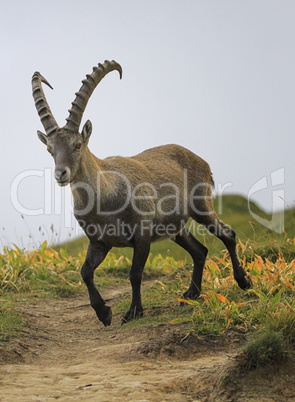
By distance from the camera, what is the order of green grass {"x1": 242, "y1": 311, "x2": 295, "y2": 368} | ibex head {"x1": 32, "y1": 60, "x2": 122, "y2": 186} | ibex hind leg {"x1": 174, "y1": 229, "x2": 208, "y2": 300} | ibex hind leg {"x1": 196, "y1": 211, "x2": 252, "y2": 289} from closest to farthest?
green grass {"x1": 242, "y1": 311, "x2": 295, "y2": 368}
ibex head {"x1": 32, "y1": 60, "x2": 122, "y2": 186}
ibex hind leg {"x1": 174, "y1": 229, "x2": 208, "y2": 300}
ibex hind leg {"x1": 196, "y1": 211, "x2": 252, "y2": 289}

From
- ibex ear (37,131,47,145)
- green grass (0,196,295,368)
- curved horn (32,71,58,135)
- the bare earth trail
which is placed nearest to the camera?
the bare earth trail

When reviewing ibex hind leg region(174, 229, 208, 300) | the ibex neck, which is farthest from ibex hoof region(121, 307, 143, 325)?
the ibex neck

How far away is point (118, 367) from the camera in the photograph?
16.3ft

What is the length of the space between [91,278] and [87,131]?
1874 millimetres

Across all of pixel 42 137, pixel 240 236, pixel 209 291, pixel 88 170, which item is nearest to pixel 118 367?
pixel 209 291

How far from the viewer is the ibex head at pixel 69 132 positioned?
6.32 m

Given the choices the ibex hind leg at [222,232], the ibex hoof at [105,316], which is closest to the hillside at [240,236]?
the ibex hind leg at [222,232]

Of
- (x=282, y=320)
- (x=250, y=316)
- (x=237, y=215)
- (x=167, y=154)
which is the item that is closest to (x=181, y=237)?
(x=167, y=154)

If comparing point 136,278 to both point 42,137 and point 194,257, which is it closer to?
point 194,257

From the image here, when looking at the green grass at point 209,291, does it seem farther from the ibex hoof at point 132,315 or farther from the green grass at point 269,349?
the ibex hoof at point 132,315

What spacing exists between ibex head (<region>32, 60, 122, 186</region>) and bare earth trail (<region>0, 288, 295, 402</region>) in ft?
6.12

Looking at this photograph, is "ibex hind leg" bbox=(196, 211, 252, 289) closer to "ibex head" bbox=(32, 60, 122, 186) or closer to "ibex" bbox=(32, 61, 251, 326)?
"ibex" bbox=(32, 61, 251, 326)

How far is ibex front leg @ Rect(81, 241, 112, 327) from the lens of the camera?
7.03 metres

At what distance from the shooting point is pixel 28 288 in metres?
9.38
